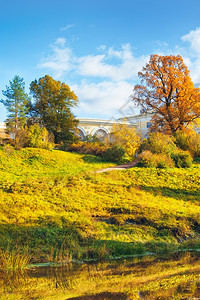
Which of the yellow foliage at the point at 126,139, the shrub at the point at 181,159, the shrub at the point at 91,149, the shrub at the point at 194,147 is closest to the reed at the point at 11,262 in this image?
the shrub at the point at 181,159

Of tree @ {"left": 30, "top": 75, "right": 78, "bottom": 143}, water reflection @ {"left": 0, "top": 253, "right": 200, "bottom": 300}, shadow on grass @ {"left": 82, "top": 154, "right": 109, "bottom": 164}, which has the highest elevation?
tree @ {"left": 30, "top": 75, "right": 78, "bottom": 143}

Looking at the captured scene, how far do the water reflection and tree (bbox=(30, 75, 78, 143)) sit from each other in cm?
2591

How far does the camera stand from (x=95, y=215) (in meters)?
10.9

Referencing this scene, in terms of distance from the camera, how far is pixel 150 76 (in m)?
31.1

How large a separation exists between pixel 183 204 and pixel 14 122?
64.8 ft

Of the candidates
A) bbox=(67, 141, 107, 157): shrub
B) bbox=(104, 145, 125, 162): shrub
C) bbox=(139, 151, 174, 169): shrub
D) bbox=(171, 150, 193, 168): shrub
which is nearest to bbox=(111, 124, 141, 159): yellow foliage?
bbox=(104, 145, 125, 162): shrub

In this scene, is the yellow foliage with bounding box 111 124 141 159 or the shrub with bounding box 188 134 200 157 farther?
the shrub with bounding box 188 134 200 157

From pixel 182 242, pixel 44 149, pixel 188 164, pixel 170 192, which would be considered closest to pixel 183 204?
pixel 170 192

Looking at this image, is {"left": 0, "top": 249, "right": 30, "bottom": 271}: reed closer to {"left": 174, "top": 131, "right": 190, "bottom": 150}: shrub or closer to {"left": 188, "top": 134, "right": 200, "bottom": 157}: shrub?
{"left": 174, "top": 131, "right": 190, "bottom": 150}: shrub

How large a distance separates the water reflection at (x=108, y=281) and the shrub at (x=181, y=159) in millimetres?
15516

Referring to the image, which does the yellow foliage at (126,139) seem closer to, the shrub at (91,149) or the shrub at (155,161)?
the shrub at (91,149)

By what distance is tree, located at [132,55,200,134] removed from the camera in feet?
97.3

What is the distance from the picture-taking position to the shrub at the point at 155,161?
20766mm

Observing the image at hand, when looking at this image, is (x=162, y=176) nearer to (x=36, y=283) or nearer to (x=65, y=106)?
(x=36, y=283)
